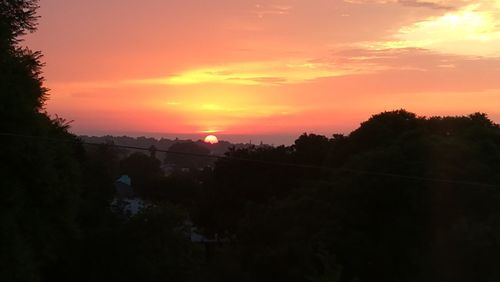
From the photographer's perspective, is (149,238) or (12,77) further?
(149,238)

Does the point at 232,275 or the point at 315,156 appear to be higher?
the point at 315,156

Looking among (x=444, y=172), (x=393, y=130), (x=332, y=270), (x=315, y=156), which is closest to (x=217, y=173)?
(x=315, y=156)

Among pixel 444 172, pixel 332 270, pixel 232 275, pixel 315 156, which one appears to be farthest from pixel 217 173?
pixel 332 270

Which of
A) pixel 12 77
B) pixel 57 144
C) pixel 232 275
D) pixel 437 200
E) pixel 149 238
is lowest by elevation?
pixel 232 275

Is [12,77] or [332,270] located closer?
[332,270]

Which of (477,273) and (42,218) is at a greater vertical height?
(42,218)

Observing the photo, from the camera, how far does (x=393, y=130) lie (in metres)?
25.9

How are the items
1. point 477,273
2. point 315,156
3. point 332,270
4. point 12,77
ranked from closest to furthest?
point 332,270, point 12,77, point 477,273, point 315,156

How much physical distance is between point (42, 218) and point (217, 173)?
76.5 feet

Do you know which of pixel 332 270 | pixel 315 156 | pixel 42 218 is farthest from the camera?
pixel 315 156

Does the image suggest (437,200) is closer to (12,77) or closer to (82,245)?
(82,245)

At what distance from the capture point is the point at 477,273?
1780 centimetres

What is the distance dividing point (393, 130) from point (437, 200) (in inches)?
258

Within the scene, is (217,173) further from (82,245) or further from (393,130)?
(82,245)
